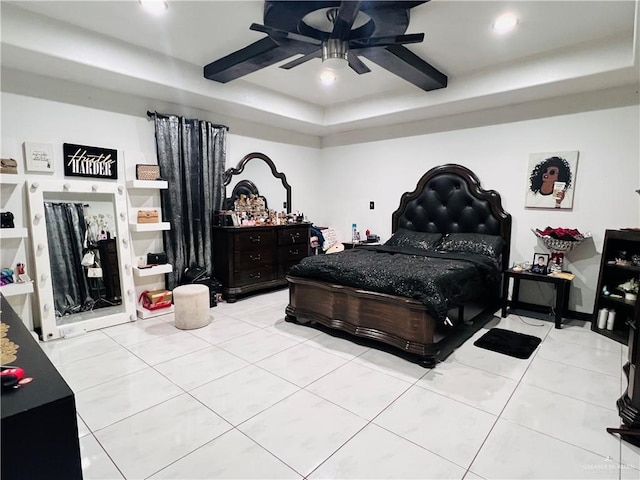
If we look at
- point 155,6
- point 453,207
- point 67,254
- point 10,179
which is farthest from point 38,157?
point 453,207

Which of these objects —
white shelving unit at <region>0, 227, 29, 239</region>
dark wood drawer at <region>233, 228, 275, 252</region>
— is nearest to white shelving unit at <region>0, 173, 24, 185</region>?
white shelving unit at <region>0, 227, 29, 239</region>

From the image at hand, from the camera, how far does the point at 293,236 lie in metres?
4.94

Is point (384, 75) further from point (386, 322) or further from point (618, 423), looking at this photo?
point (618, 423)

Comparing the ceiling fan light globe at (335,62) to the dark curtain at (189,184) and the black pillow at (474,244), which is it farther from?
the black pillow at (474,244)

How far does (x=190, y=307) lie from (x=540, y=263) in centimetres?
369

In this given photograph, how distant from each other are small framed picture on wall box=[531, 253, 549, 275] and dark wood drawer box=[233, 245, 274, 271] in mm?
3130

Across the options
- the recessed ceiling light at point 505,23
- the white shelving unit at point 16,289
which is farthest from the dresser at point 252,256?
the recessed ceiling light at point 505,23

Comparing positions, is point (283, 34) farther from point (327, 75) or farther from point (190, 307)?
point (190, 307)

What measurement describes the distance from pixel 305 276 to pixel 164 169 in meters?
2.06

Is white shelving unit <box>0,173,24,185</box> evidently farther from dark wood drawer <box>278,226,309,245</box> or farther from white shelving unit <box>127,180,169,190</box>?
dark wood drawer <box>278,226,309,245</box>

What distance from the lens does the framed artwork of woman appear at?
3664 mm

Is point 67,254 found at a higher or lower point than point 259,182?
lower

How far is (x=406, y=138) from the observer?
492 cm

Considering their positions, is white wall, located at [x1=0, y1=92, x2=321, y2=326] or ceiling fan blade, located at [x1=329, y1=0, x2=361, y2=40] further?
white wall, located at [x1=0, y1=92, x2=321, y2=326]
